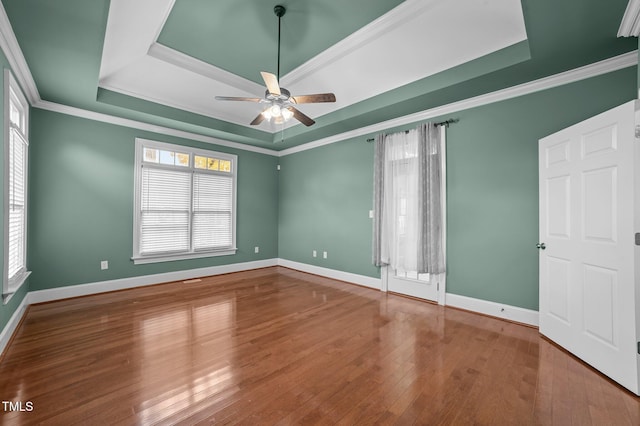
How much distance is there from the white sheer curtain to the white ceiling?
2.97ft

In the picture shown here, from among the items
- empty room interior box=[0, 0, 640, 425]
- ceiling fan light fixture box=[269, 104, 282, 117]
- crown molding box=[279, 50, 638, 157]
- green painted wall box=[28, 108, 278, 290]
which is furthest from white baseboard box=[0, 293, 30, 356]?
crown molding box=[279, 50, 638, 157]

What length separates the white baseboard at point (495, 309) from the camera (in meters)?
3.28

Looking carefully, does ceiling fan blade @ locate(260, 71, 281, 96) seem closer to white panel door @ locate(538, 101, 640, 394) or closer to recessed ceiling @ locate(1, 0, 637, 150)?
recessed ceiling @ locate(1, 0, 637, 150)

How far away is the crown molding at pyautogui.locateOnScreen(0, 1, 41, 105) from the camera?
2.32 meters

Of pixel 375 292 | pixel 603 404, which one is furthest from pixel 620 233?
pixel 375 292

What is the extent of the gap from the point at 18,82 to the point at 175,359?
3.50 m

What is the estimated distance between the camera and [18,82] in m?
3.14

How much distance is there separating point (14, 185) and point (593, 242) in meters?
5.64

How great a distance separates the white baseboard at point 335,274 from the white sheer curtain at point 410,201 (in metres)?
0.44

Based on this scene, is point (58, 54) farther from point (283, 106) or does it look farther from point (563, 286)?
point (563, 286)

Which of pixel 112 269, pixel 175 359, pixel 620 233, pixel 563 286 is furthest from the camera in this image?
pixel 112 269

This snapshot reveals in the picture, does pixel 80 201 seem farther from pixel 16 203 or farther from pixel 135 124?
pixel 135 124

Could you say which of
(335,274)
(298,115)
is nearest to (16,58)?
(298,115)

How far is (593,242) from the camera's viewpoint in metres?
2.46
